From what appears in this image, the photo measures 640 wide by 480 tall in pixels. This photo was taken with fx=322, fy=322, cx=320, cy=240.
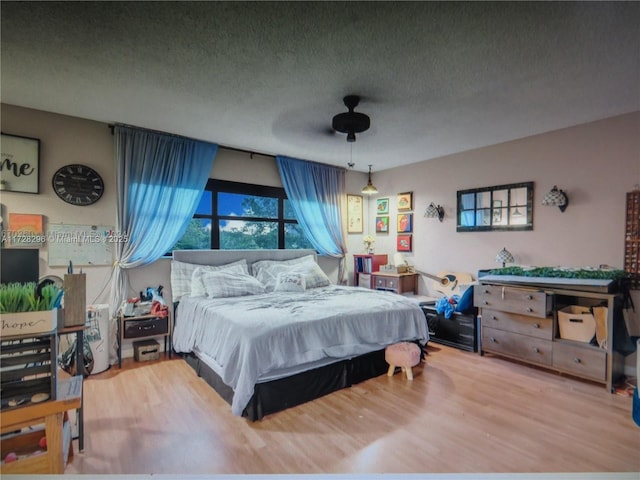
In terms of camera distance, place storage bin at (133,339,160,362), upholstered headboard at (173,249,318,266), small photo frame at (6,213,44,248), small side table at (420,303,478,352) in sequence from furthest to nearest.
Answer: upholstered headboard at (173,249,318,266) → small side table at (420,303,478,352) → storage bin at (133,339,160,362) → small photo frame at (6,213,44,248)

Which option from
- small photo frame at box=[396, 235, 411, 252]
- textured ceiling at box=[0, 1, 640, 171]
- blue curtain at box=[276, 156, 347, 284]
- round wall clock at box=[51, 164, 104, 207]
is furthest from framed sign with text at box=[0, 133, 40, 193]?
small photo frame at box=[396, 235, 411, 252]

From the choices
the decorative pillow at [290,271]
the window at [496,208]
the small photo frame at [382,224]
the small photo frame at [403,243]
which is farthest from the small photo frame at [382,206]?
the decorative pillow at [290,271]

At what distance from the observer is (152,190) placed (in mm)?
3557

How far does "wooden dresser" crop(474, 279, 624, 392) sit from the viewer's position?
107 inches

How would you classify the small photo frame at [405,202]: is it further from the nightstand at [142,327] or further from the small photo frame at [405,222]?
the nightstand at [142,327]

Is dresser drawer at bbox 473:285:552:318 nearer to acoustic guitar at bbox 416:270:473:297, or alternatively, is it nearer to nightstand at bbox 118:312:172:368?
acoustic guitar at bbox 416:270:473:297

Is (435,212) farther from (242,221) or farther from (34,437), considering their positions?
(34,437)

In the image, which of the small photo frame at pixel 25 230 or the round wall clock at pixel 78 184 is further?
the round wall clock at pixel 78 184

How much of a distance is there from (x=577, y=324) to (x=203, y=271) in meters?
3.65

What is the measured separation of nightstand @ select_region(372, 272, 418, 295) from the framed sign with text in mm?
4164

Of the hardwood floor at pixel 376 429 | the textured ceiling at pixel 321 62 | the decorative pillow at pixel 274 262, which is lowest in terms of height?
the hardwood floor at pixel 376 429

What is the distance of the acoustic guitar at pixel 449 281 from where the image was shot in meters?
4.31

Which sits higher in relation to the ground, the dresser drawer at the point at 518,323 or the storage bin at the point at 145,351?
the dresser drawer at the point at 518,323

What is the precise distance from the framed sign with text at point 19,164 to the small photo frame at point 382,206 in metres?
4.40
